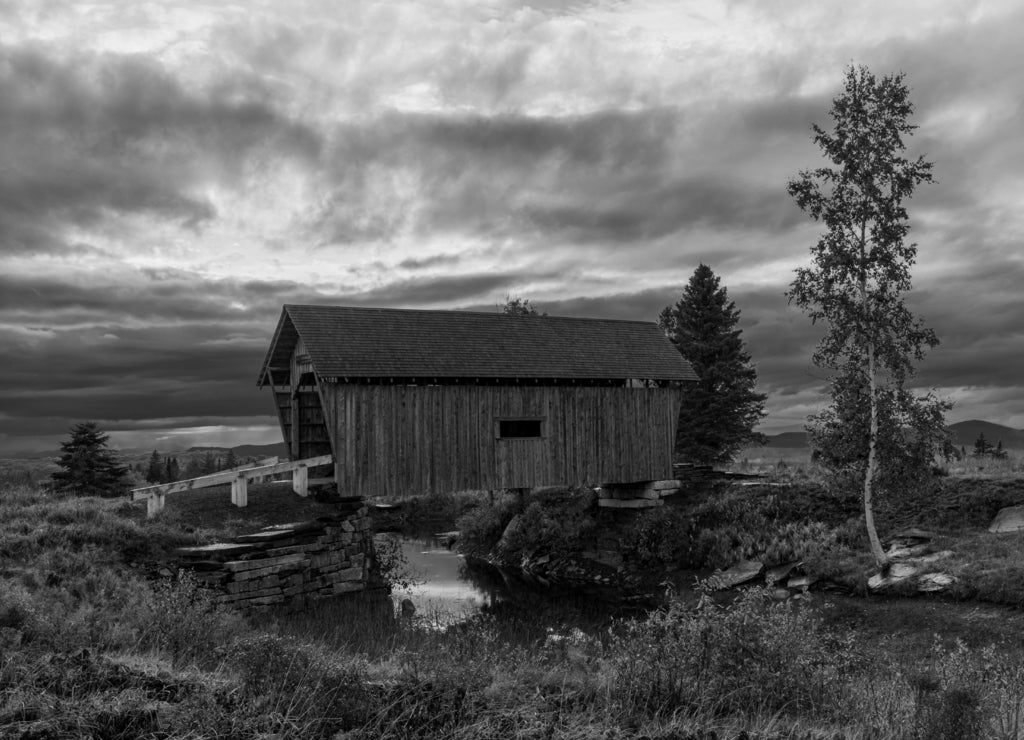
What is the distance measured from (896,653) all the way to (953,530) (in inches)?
287

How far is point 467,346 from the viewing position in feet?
72.6

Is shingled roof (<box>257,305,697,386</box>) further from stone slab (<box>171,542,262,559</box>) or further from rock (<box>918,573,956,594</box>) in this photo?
rock (<box>918,573,956,594</box>)

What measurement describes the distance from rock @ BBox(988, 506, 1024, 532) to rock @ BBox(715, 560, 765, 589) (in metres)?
5.52

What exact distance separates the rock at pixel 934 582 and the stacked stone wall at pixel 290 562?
42.1ft

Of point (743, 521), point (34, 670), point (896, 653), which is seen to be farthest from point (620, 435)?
point (34, 670)

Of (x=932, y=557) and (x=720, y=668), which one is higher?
(x=720, y=668)

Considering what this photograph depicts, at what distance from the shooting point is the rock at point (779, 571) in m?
18.9

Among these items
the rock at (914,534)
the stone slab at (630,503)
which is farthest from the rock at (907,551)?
the stone slab at (630,503)

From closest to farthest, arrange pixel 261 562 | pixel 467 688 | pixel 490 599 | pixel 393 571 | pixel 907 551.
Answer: pixel 467 688 < pixel 261 562 < pixel 907 551 < pixel 490 599 < pixel 393 571

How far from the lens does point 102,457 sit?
33.3 m

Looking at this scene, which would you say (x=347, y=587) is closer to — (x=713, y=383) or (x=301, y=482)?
(x=301, y=482)

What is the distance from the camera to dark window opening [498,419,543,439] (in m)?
22.6

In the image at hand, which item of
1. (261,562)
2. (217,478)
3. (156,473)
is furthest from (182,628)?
(156,473)

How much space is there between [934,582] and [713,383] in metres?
18.2
